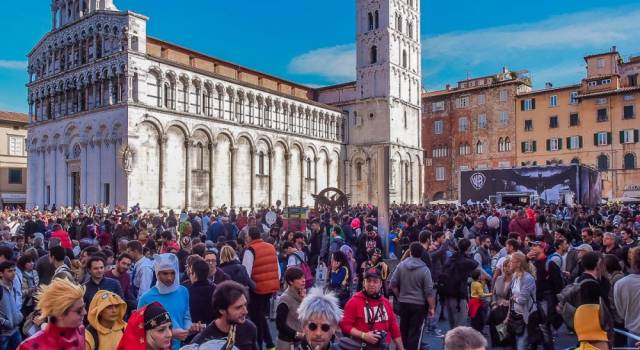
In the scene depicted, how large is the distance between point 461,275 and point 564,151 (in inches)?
1774

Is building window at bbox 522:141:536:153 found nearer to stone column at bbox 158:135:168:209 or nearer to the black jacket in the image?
stone column at bbox 158:135:168:209

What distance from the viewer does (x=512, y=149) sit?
50906 millimetres

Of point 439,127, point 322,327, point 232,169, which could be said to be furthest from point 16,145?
point 322,327

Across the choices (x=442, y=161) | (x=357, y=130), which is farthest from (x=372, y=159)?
(x=442, y=161)

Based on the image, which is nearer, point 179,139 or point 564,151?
point 179,139

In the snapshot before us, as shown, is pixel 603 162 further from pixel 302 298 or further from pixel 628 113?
pixel 302 298

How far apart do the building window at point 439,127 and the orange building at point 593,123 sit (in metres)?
7.94

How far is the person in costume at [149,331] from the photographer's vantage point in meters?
3.21

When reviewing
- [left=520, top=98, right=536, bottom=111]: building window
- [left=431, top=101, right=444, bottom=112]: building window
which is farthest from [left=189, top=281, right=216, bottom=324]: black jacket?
[left=431, top=101, right=444, bottom=112]: building window

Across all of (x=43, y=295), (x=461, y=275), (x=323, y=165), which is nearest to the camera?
(x=43, y=295)

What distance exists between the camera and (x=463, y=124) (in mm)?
53906

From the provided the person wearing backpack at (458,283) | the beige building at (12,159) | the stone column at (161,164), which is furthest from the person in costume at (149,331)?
the beige building at (12,159)

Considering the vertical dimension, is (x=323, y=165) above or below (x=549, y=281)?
above

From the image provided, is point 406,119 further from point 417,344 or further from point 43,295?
point 43,295
